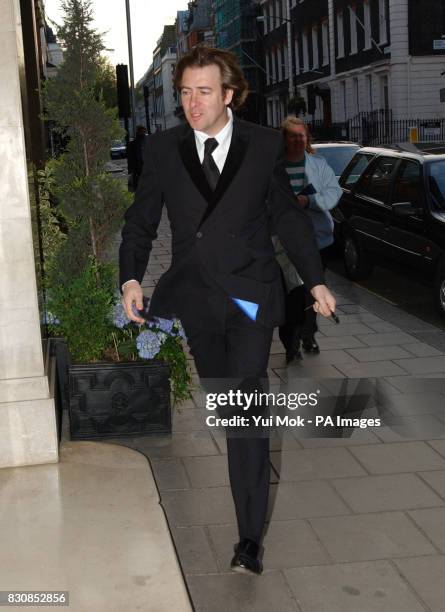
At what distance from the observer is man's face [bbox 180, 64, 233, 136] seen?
371 centimetres

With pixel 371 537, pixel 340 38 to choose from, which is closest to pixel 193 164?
pixel 371 537

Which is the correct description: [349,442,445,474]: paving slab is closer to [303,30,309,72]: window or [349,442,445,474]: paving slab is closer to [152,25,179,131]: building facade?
[303,30,309,72]: window

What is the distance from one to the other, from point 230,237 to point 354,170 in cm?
893

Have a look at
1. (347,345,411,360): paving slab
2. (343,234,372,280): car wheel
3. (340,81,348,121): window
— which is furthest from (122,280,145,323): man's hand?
(340,81,348,121): window

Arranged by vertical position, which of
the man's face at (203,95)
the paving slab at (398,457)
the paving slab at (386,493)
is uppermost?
the man's face at (203,95)

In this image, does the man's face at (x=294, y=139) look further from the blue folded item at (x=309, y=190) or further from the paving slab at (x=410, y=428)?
the paving slab at (x=410, y=428)

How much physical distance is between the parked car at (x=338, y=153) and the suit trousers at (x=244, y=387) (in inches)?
464

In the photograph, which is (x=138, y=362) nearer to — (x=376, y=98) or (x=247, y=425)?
(x=247, y=425)

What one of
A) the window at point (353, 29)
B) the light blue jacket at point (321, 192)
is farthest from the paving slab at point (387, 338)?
the window at point (353, 29)

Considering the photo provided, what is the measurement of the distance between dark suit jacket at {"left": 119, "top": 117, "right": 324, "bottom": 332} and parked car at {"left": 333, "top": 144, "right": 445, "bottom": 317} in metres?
5.84

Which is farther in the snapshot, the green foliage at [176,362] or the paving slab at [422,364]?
the paving slab at [422,364]

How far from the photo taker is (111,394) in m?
5.80

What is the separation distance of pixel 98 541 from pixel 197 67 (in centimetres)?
210

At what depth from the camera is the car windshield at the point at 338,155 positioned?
1551 cm
